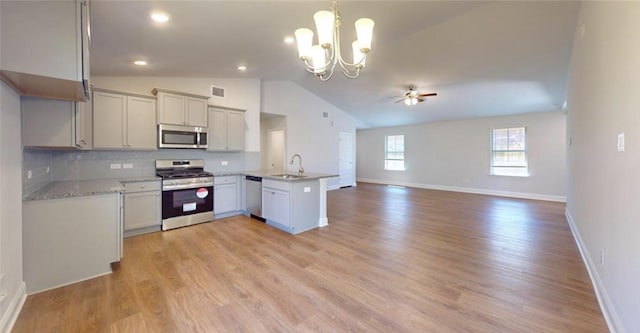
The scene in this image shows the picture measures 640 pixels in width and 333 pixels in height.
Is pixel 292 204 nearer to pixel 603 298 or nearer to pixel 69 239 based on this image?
pixel 69 239

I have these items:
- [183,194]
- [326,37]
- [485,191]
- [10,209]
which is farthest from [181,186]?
[485,191]

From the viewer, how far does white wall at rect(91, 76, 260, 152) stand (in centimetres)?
419

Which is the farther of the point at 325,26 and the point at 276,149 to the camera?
the point at 276,149

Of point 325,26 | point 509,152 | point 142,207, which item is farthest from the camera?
point 509,152

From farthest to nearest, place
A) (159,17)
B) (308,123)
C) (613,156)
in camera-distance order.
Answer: (308,123) → (159,17) → (613,156)

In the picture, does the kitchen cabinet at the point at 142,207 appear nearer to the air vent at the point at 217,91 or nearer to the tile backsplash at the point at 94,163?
the tile backsplash at the point at 94,163

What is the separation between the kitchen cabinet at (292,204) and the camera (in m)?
3.92

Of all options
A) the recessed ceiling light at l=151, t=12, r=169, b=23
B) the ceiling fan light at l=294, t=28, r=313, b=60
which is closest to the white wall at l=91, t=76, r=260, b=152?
the recessed ceiling light at l=151, t=12, r=169, b=23

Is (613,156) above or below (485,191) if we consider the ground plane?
above

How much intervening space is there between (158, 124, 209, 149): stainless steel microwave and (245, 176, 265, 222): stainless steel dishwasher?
1.04m

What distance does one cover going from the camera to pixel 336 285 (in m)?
2.40

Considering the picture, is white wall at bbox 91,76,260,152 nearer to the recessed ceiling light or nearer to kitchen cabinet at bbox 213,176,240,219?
kitchen cabinet at bbox 213,176,240,219

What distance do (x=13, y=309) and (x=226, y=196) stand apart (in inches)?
119

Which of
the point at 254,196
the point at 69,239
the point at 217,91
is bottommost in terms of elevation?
the point at 69,239
